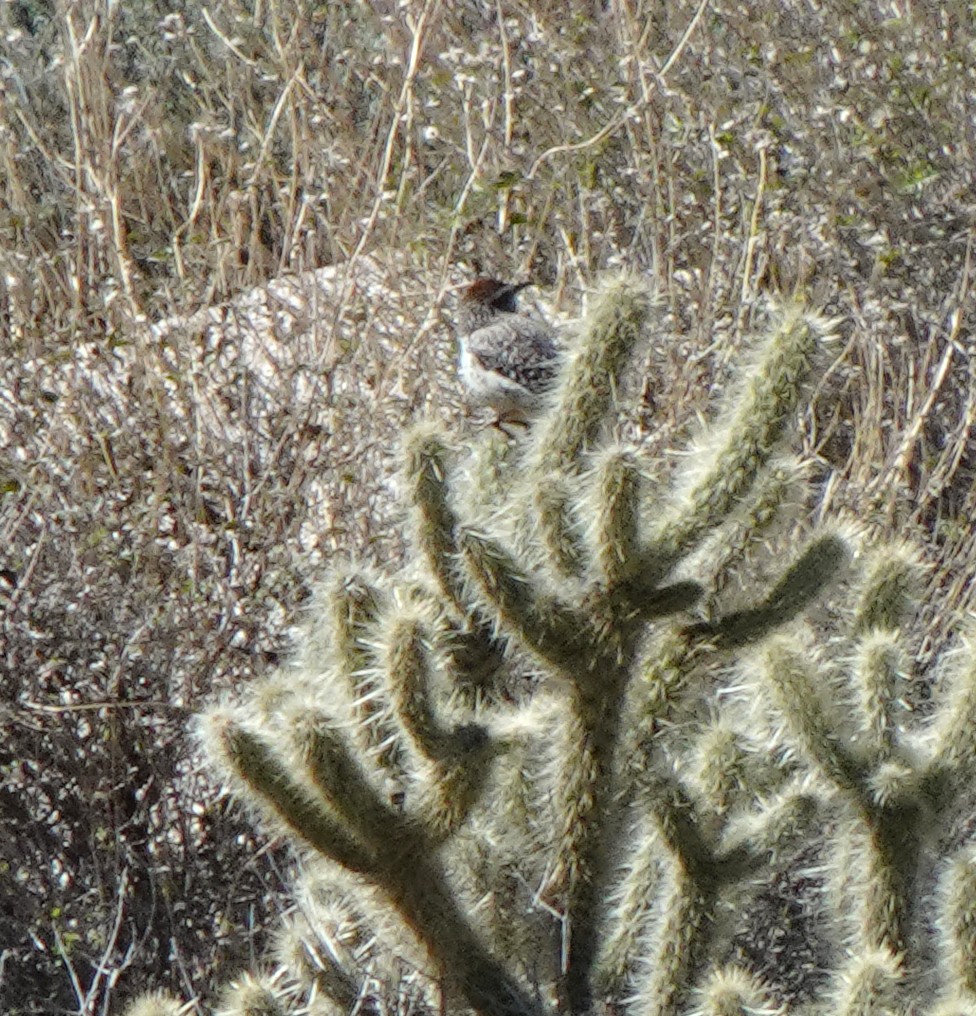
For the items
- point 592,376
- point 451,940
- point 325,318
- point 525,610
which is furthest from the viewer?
point 325,318

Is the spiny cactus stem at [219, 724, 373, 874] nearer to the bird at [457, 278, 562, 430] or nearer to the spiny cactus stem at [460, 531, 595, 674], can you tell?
the spiny cactus stem at [460, 531, 595, 674]

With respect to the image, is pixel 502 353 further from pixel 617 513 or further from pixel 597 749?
pixel 617 513

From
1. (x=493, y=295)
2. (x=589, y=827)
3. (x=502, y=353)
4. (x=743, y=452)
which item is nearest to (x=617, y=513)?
(x=743, y=452)

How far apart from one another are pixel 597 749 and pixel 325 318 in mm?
2053

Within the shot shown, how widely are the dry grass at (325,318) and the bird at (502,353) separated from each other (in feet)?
0.36

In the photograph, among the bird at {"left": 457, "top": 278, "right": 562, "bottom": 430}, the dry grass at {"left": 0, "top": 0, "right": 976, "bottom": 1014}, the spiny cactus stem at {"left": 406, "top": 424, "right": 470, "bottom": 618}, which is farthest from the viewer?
the bird at {"left": 457, "top": 278, "right": 562, "bottom": 430}

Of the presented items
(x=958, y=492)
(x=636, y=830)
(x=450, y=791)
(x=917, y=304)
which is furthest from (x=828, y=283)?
(x=450, y=791)

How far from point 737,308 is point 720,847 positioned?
231cm

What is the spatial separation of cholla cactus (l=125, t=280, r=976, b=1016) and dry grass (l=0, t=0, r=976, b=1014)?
2.49 feet

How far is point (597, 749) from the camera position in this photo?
3.24 m

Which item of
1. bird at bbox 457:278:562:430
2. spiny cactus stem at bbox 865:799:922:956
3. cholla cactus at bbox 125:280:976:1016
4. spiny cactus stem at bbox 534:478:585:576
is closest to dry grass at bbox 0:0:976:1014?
bird at bbox 457:278:562:430

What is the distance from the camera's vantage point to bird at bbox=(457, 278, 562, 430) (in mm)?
5047

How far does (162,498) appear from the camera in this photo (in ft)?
14.6

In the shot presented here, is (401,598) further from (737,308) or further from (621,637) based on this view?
(737,308)
